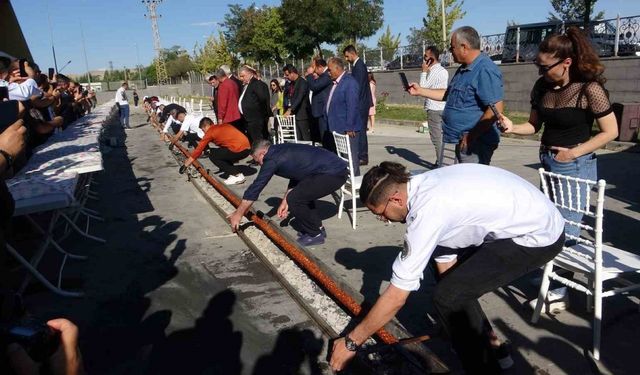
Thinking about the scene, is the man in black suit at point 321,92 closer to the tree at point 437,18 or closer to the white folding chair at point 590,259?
the white folding chair at point 590,259

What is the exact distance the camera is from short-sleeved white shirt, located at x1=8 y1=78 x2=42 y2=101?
6.13 m

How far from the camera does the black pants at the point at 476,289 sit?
7.59ft

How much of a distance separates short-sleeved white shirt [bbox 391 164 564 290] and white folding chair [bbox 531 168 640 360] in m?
0.38

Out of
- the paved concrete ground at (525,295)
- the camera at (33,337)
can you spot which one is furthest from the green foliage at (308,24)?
the camera at (33,337)

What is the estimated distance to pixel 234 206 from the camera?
6832 millimetres

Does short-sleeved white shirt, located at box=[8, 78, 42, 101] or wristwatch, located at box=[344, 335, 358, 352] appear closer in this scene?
wristwatch, located at box=[344, 335, 358, 352]

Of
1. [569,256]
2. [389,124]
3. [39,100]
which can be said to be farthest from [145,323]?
[389,124]

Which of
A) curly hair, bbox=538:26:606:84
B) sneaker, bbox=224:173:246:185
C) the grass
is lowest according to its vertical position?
sneaker, bbox=224:173:246:185

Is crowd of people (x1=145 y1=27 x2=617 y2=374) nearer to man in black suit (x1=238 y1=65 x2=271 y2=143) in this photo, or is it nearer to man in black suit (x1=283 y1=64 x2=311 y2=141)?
man in black suit (x1=238 y1=65 x2=271 y2=143)

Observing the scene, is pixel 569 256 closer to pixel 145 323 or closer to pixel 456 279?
pixel 456 279

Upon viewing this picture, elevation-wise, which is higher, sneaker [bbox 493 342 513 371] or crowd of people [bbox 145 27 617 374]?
crowd of people [bbox 145 27 617 374]

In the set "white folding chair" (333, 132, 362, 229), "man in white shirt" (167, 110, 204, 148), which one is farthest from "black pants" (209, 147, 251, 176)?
"white folding chair" (333, 132, 362, 229)

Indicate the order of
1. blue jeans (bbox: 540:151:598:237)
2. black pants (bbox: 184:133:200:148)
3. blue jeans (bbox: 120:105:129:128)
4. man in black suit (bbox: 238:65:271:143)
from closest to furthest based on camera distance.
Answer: blue jeans (bbox: 540:151:598:237), man in black suit (bbox: 238:65:271:143), black pants (bbox: 184:133:200:148), blue jeans (bbox: 120:105:129:128)

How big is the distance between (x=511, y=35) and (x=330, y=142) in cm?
1429
